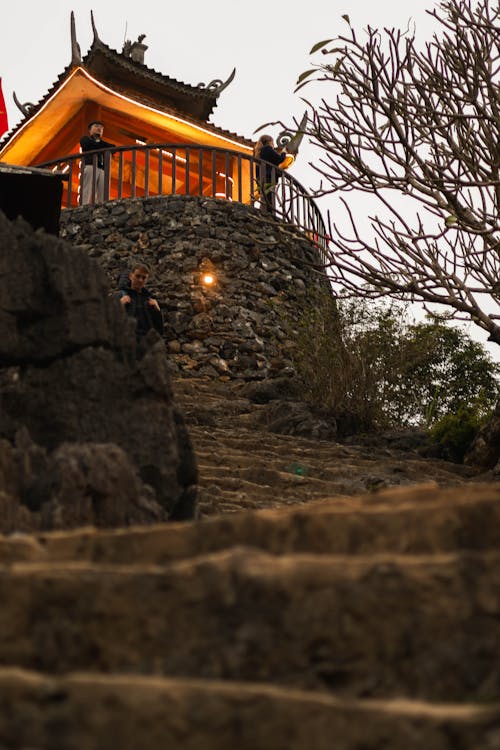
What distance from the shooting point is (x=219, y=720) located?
1916mm

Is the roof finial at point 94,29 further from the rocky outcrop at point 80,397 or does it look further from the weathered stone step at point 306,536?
the weathered stone step at point 306,536

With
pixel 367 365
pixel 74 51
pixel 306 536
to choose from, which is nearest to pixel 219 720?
pixel 306 536

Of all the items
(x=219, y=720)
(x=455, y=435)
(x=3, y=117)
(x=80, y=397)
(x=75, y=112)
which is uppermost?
(x=75, y=112)

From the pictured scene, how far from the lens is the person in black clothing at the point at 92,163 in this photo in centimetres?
1708

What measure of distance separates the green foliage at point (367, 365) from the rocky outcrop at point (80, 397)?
6887 millimetres

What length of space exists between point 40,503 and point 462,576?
90.0 inches

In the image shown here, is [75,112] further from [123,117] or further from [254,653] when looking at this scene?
[254,653]

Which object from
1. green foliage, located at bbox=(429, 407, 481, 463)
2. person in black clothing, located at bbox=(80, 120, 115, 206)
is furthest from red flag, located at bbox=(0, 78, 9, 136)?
green foliage, located at bbox=(429, 407, 481, 463)

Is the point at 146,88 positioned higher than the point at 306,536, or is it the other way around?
the point at 146,88

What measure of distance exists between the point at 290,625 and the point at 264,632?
0.21 ft

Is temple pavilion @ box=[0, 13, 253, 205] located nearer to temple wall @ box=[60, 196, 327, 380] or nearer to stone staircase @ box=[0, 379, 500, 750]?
temple wall @ box=[60, 196, 327, 380]

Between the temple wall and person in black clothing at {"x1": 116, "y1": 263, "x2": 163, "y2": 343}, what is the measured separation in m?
5.66

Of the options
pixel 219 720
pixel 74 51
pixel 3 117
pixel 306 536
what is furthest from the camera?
pixel 3 117

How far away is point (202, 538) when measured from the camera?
8.80 ft
